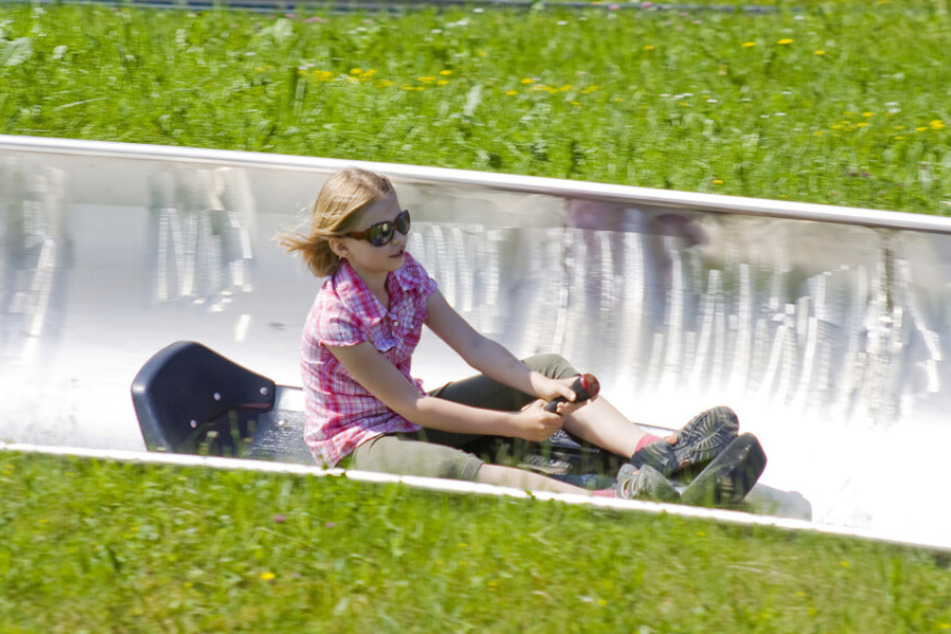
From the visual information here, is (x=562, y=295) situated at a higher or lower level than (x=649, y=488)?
higher

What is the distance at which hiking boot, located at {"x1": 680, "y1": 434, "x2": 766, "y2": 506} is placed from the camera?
11.0 feet

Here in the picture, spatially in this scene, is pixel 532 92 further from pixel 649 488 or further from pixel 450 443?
pixel 649 488

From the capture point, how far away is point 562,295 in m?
4.59

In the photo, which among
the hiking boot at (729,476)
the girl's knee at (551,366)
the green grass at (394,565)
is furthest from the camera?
the girl's knee at (551,366)

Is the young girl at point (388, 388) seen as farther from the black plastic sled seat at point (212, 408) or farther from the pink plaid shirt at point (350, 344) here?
the black plastic sled seat at point (212, 408)

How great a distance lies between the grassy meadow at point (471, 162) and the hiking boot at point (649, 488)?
10.5 inches

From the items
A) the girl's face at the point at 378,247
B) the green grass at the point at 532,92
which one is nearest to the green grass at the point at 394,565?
the girl's face at the point at 378,247

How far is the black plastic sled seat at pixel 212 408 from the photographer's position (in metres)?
3.73

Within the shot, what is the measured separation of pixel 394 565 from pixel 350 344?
76cm

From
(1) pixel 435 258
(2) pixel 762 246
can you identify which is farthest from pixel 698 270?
(1) pixel 435 258

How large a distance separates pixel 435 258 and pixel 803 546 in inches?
82.6

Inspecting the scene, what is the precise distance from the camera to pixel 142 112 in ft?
18.1

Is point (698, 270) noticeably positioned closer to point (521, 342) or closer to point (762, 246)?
point (762, 246)

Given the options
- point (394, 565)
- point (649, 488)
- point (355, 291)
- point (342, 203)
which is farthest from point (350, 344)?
point (649, 488)
